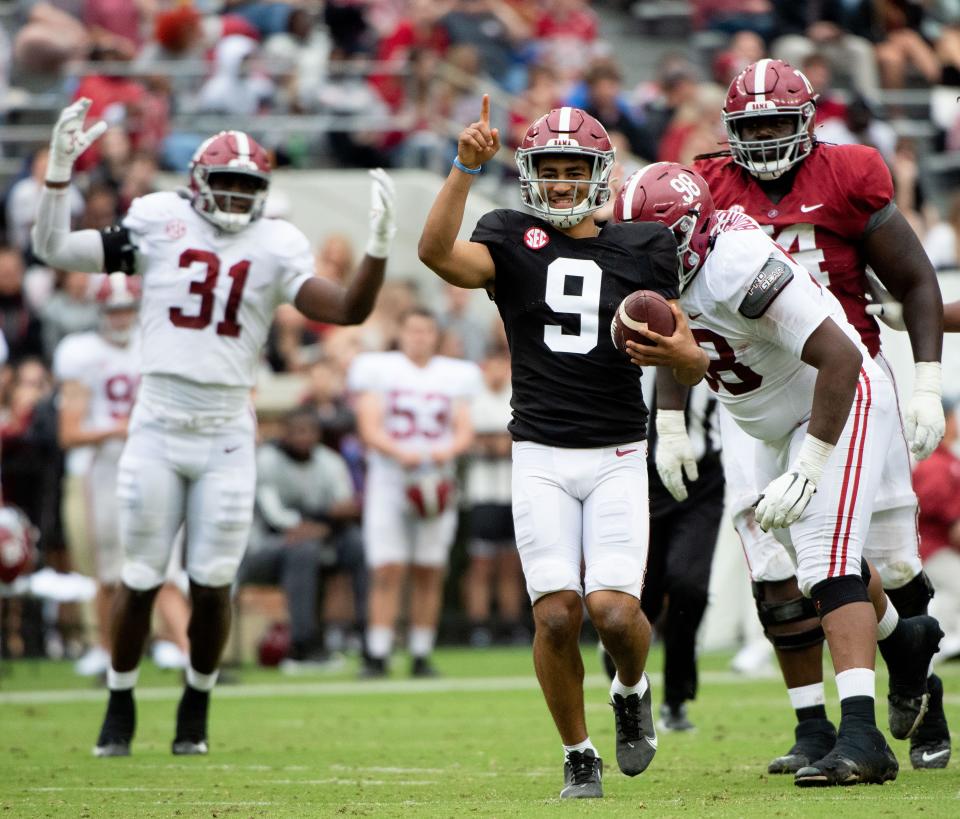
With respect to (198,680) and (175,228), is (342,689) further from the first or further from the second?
(175,228)

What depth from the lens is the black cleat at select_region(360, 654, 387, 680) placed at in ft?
35.2

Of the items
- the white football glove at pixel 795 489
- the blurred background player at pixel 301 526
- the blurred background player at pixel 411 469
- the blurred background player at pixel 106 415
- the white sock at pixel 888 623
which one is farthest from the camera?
the blurred background player at pixel 301 526

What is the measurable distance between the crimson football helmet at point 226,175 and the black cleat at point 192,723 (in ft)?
6.22

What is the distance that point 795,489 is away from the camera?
206 inches

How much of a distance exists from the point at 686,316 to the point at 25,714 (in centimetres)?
462

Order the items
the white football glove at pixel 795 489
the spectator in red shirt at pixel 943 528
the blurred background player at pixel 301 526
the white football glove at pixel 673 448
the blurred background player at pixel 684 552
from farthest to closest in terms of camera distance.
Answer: the blurred background player at pixel 301 526 → the spectator in red shirt at pixel 943 528 → the blurred background player at pixel 684 552 → the white football glove at pixel 673 448 → the white football glove at pixel 795 489

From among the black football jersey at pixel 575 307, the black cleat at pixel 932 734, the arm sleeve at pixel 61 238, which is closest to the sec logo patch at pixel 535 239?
the black football jersey at pixel 575 307

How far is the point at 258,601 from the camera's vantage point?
484 inches

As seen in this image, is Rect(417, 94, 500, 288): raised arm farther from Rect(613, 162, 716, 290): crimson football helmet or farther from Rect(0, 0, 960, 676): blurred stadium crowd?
Rect(0, 0, 960, 676): blurred stadium crowd

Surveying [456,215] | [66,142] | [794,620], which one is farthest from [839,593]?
[66,142]

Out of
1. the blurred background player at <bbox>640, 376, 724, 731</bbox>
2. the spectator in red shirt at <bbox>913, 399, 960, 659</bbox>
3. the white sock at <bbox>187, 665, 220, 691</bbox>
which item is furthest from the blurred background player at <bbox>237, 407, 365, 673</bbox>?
the white sock at <bbox>187, 665, 220, 691</bbox>

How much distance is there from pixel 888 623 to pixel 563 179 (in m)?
1.81

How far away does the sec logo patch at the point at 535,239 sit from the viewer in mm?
5461

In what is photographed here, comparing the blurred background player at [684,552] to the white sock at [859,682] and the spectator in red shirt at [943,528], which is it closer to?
the white sock at [859,682]
